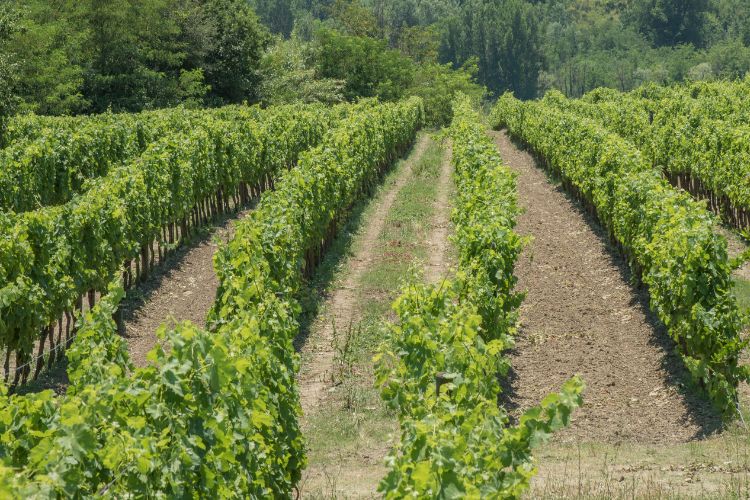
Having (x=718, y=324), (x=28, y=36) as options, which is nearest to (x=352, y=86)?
(x=28, y=36)

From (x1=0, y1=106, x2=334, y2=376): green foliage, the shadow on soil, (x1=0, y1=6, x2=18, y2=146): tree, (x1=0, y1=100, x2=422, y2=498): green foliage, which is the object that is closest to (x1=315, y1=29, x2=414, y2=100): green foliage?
(x1=0, y1=6, x2=18, y2=146): tree

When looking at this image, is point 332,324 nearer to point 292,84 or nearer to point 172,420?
point 172,420

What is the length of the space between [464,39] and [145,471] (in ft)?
512

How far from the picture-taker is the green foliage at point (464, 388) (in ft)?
20.2

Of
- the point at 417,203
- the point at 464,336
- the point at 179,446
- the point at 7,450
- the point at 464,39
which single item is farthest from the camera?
the point at 464,39

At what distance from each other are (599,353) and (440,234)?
9.28 m

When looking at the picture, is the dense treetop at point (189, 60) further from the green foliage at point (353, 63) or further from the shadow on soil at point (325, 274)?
the shadow on soil at point (325, 274)

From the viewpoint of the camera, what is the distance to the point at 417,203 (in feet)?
89.1

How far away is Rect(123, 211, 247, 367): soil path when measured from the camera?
602 inches

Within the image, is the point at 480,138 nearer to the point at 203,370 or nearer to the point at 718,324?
the point at 718,324

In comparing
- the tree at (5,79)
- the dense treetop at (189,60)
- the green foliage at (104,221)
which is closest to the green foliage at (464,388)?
the green foliage at (104,221)

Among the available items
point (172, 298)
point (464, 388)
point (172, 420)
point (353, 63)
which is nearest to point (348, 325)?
point (172, 298)

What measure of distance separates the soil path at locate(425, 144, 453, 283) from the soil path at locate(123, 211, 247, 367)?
4205 mm

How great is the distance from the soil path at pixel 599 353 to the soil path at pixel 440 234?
1.60m
